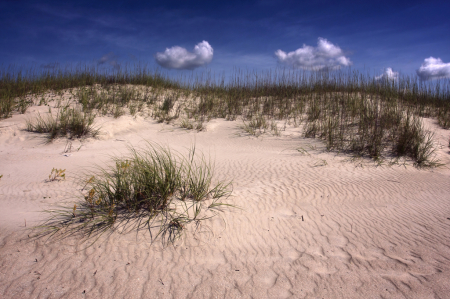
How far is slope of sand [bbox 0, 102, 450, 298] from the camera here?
2.11m

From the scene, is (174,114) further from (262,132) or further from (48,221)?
(48,221)

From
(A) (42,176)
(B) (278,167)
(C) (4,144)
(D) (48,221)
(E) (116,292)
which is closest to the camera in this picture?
(E) (116,292)

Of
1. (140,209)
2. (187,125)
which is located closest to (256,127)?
(187,125)

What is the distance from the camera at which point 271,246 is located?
2754 millimetres

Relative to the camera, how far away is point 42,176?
463 centimetres

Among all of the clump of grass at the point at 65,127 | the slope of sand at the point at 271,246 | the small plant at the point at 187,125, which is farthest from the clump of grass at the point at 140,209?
the small plant at the point at 187,125

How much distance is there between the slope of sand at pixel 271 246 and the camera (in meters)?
2.11

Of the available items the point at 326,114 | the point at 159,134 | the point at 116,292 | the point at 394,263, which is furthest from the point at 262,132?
the point at 116,292

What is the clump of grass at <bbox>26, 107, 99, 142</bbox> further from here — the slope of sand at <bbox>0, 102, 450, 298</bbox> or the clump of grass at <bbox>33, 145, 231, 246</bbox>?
the clump of grass at <bbox>33, 145, 231, 246</bbox>

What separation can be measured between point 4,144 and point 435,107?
51.1ft

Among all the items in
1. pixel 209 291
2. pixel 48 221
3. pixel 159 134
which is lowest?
pixel 209 291

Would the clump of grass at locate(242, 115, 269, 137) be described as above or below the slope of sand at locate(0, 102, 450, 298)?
above

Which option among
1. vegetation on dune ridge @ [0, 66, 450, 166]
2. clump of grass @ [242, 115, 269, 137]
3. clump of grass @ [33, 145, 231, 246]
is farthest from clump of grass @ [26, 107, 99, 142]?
clump of grass @ [242, 115, 269, 137]

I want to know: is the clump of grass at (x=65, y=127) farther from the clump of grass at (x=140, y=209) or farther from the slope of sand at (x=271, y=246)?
the clump of grass at (x=140, y=209)
